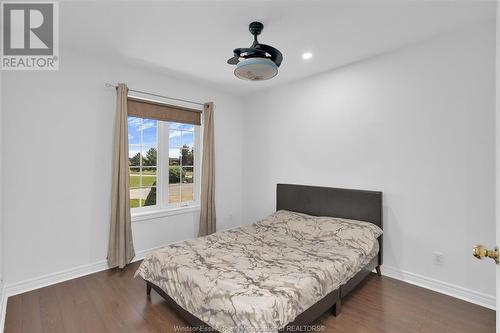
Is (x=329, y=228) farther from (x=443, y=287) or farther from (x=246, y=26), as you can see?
(x=246, y=26)

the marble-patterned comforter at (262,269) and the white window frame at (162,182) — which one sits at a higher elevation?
the white window frame at (162,182)

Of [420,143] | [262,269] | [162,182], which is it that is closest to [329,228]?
[262,269]

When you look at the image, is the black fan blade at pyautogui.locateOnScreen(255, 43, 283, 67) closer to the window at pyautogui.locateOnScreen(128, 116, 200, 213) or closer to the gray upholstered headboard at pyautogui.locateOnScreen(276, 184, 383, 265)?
the gray upholstered headboard at pyautogui.locateOnScreen(276, 184, 383, 265)

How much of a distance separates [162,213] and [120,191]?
0.77m

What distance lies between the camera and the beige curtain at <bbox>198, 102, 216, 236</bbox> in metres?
4.00

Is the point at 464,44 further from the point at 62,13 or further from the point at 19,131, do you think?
the point at 19,131

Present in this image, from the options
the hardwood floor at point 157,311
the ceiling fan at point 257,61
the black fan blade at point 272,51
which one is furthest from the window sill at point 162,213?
the black fan blade at point 272,51

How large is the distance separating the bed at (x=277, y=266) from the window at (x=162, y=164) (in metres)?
1.38

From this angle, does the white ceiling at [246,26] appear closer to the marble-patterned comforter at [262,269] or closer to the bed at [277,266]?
the bed at [277,266]

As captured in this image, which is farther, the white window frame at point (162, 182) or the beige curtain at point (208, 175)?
the beige curtain at point (208, 175)

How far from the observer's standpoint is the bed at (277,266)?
64.3 inches

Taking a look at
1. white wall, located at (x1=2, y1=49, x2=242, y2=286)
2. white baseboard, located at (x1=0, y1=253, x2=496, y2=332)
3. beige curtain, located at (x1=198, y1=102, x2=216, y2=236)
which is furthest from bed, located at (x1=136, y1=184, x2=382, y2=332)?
white wall, located at (x1=2, y1=49, x2=242, y2=286)

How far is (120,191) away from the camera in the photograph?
122 inches
